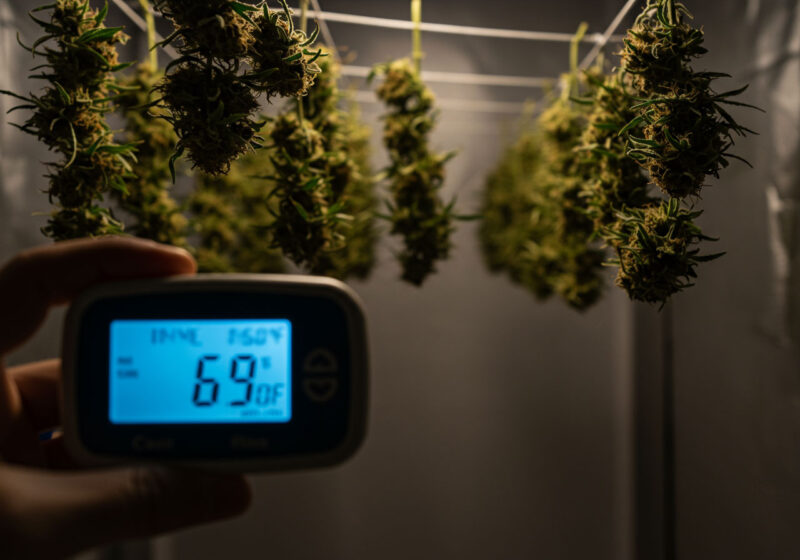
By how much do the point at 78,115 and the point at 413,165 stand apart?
0.62 meters

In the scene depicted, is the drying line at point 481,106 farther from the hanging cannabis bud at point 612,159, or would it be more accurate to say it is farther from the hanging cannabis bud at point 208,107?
the hanging cannabis bud at point 208,107

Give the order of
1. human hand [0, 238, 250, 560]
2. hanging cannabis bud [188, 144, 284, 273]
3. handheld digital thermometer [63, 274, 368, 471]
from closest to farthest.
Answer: human hand [0, 238, 250, 560], handheld digital thermometer [63, 274, 368, 471], hanging cannabis bud [188, 144, 284, 273]

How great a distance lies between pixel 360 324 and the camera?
659 mm

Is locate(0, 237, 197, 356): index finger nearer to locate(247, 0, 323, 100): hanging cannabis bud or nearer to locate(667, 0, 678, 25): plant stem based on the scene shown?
locate(247, 0, 323, 100): hanging cannabis bud

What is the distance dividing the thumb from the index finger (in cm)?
20

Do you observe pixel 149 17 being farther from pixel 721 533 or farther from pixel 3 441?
pixel 721 533

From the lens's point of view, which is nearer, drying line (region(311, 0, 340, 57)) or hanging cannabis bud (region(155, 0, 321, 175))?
hanging cannabis bud (region(155, 0, 321, 175))

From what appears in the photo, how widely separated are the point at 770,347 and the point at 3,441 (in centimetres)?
156

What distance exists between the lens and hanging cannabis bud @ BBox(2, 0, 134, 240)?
691 millimetres

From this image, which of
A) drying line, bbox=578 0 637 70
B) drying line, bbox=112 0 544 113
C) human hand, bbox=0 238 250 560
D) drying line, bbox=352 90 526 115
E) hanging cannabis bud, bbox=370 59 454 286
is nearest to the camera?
human hand, bbox=0 238 250 560

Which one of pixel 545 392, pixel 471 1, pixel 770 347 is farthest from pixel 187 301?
pixel 545 392

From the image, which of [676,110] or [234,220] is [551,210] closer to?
[676,110]

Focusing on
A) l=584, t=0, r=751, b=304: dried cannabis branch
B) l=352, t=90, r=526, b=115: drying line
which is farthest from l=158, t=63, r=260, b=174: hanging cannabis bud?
l=352, t=90, r=526, b=115: drying line

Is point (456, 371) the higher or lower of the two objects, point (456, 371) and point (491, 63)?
the lower
